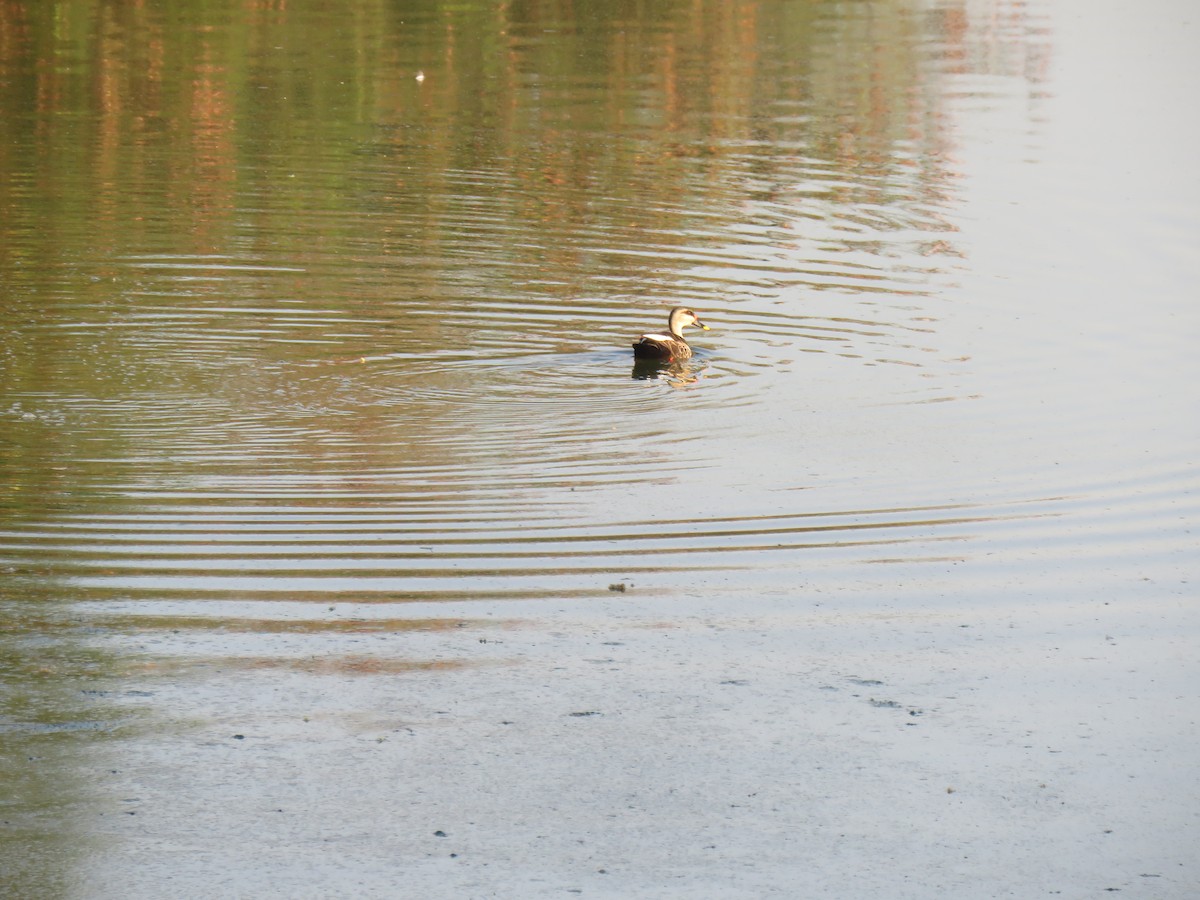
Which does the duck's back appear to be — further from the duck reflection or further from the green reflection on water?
the green reflection on water

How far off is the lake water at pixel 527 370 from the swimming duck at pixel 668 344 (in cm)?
17

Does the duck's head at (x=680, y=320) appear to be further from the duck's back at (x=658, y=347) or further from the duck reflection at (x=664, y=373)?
the duck reflection at (x=664, y=373)

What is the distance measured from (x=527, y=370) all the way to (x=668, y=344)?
111 cm

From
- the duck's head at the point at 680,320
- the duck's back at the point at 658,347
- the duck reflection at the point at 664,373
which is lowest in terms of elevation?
the duck reflection at the point at 664,373

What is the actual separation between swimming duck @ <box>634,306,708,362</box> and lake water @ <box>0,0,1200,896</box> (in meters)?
0.17

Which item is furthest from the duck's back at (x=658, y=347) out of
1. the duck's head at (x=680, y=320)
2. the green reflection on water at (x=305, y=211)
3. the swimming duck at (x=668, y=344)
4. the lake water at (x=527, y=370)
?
the green reflection on water at (x=305, y=211)

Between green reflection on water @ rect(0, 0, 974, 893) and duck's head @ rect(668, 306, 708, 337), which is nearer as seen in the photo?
green reflection on water @ rect(0, 0, 974, 893)

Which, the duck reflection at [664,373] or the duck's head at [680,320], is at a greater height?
the duck's head at [680,320]

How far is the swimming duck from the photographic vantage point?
47.3 feet

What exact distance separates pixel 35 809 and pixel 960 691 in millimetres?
3729

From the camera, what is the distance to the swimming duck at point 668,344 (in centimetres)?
1441

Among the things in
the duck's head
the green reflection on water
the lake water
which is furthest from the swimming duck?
the green reflection on water

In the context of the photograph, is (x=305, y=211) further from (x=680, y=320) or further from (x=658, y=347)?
(x=658, y=347)

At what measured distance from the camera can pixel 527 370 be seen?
14.6m
